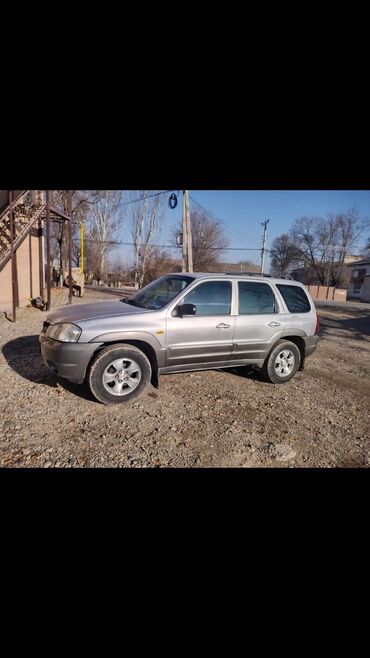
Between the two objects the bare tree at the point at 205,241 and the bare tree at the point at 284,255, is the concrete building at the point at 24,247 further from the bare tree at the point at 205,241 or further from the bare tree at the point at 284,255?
the bare tree at the point at 284,255

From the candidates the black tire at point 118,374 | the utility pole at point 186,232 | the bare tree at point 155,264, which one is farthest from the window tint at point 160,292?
the bare tree at point 155,264

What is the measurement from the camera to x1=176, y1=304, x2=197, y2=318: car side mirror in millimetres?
3535

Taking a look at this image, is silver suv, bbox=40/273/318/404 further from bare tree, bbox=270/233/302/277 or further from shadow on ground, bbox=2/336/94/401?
bare tree, bbox=270/233/302/277

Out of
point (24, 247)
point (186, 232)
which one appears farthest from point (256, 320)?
Answer: point (186, 232)

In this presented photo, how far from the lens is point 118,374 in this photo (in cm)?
338

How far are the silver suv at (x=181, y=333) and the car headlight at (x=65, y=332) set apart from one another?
0.01m

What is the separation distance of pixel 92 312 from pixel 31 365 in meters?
1.78

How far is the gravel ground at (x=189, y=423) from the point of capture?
257 centimetres

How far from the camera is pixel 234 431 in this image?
305 centimetres
